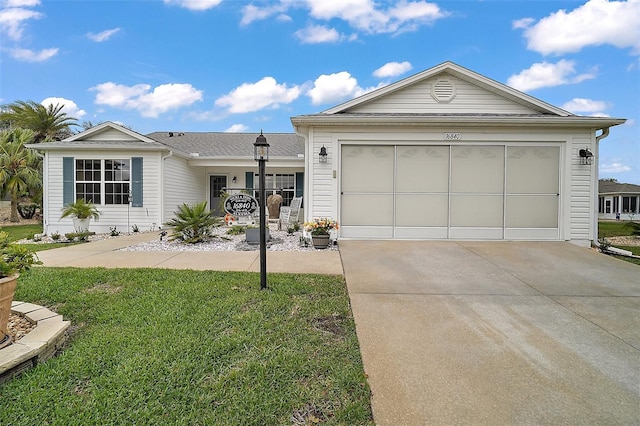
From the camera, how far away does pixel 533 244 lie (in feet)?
24.0

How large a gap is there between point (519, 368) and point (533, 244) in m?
5.95

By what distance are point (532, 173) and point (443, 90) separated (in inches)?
119

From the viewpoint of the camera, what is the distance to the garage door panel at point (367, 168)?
25.1 feet

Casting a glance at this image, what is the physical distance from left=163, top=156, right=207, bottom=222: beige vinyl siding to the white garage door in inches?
276

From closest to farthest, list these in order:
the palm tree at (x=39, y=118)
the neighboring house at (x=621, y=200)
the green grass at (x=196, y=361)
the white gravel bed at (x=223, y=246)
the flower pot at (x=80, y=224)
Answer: the green grass at (x=196, y=361), the white gravel bed at (x=223, y=246), the flower pot at (x=80, y=224), the palm tree at (x=39, y=118), the neighboring house at (x=621, y=200)

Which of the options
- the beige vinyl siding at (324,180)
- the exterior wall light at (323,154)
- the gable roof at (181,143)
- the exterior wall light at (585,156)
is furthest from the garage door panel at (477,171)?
the gable roof at (181,143)

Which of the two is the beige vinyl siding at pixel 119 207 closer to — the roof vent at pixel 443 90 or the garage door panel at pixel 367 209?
the garage door panel at pixel 367 209

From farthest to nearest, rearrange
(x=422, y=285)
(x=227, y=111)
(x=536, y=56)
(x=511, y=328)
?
(x=227, y=111) → (x=536, y=56) → (x=422, y=285) → (x=511, y=328)

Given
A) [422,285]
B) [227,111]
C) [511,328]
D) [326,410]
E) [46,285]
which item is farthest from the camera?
[227,111]

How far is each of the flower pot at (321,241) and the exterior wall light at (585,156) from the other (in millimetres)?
6301

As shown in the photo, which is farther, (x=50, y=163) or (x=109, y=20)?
(x=50, y=163)

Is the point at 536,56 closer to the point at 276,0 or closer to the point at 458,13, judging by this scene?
the point at 458,13

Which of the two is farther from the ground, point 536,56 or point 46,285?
point 536,56

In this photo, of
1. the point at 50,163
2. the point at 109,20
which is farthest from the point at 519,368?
the point at 50,163
